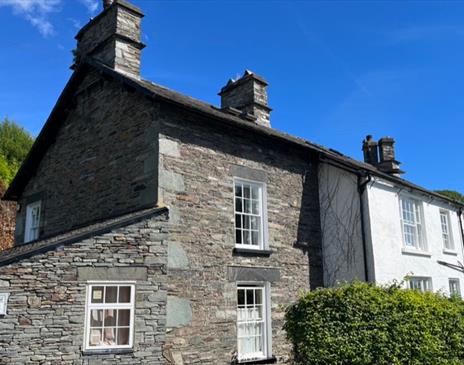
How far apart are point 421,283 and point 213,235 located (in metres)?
8.62

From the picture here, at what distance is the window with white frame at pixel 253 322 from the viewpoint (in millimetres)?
11609

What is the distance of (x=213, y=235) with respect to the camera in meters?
Answer: 11.4

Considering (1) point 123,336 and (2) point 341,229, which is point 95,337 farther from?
(2) point 341,229

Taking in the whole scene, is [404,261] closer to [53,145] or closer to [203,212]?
[203,212]

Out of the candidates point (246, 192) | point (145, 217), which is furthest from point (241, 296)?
point (145, 217)

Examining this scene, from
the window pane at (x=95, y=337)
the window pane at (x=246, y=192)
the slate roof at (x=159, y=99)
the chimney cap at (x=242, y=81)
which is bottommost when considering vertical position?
the window pane at (x=95, y=337)

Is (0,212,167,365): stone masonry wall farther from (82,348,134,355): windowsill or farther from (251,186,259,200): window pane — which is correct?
(251,186,259,200): window pane

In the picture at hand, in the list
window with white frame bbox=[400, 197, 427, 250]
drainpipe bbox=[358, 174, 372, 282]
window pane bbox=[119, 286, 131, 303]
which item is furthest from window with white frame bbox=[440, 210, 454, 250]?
window pane bbox=[119, 286, 131, 303]

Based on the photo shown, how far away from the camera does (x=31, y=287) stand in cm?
843

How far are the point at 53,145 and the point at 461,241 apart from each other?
15853 millimetres

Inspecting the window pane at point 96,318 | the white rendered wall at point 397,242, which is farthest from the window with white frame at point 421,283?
the window pane at point 96,318

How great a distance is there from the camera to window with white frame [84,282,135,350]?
908 centimetres

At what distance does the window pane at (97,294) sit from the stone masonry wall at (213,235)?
1474mm

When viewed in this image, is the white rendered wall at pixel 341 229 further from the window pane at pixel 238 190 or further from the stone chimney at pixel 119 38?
the stone chimney at pixel 119 38
